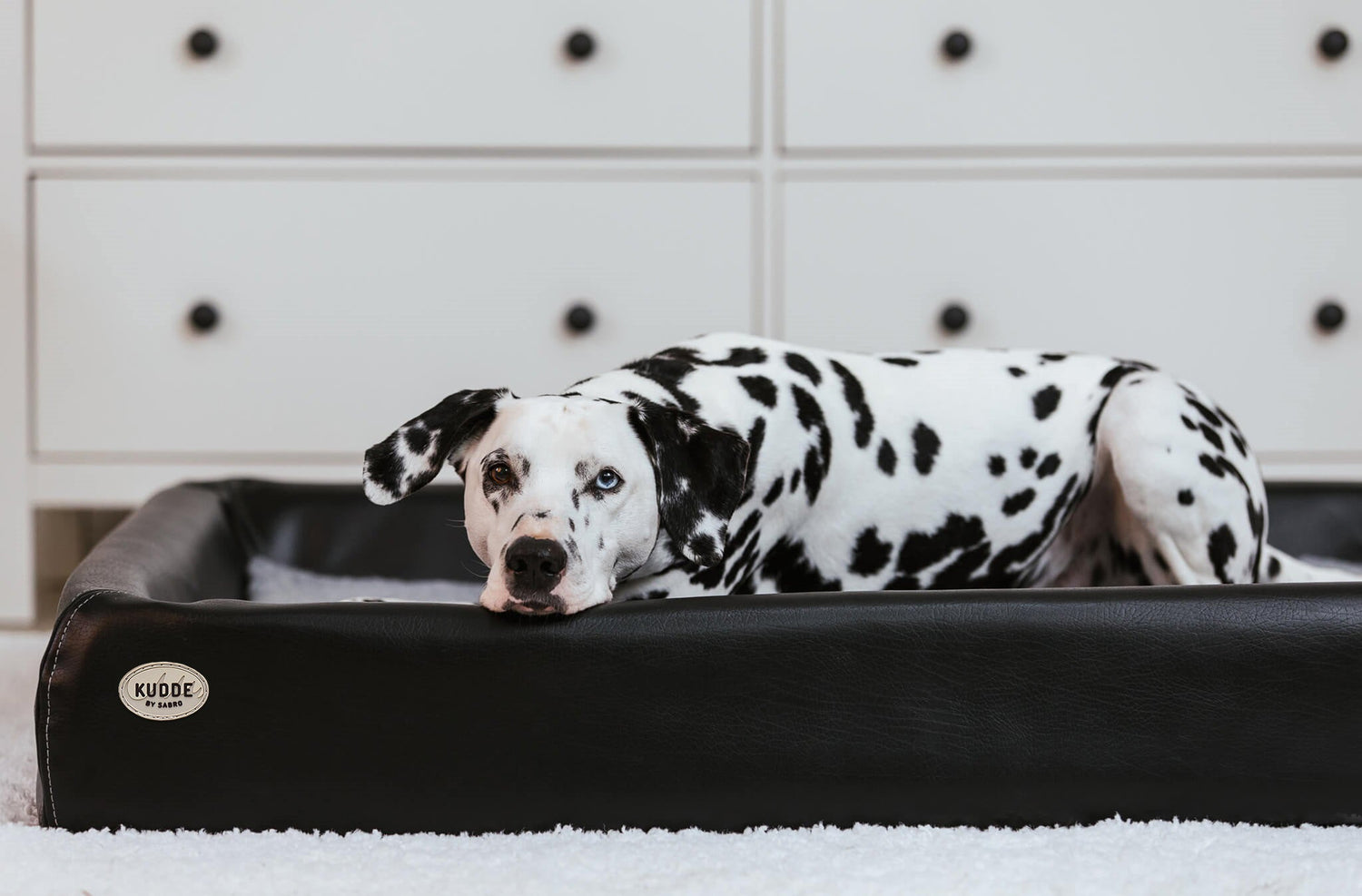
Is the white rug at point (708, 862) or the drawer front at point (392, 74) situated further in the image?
the drawer front at point (392, 74)

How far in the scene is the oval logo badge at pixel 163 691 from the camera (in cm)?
107

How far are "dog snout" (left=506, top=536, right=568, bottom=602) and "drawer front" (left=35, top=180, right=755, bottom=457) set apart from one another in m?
1.09

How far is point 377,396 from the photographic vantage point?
6.95 ft

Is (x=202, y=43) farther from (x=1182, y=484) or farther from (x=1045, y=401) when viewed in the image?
(x=1182, y=484)

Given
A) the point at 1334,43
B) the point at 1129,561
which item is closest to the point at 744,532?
the point at 1129,561

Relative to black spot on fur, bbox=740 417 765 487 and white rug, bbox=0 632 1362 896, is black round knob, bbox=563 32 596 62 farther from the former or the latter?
white rug, bbox=0 632 1362 896

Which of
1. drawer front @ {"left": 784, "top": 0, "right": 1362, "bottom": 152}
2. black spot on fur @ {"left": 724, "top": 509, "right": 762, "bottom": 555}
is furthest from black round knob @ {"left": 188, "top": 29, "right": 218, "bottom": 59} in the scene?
black spot on fur @ {"left": 724, "top": 509, "right": 762, "bottom": 555}

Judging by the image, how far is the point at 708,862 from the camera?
3.35 ft

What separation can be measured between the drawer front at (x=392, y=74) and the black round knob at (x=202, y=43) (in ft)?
0.04

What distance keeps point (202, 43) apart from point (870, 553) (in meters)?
1.43

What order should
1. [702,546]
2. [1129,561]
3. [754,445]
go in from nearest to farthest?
[702,546]
[754,445]
[1129,561]

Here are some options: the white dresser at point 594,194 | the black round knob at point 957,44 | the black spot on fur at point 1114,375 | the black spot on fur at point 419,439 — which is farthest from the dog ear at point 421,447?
the black round knob at point 957,44

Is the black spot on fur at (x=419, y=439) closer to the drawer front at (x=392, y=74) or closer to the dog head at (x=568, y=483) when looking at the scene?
the dog head at (x=568, y=483)

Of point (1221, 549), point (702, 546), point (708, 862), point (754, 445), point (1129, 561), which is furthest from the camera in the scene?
point (1129, 561)
